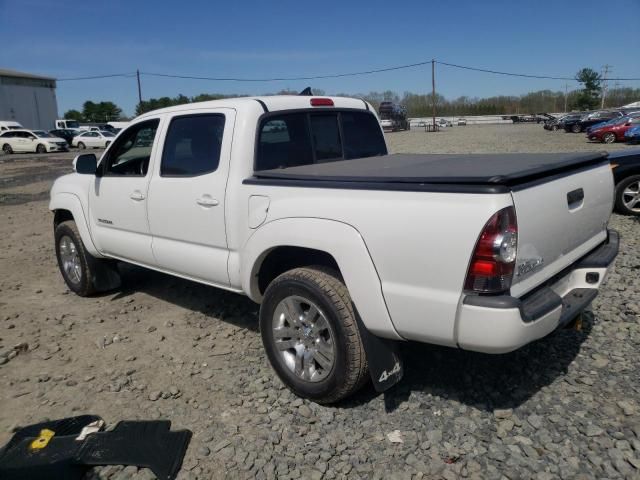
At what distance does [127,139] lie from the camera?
15.7ft

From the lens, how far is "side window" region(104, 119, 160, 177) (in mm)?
4590

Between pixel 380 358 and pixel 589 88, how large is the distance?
328 feet

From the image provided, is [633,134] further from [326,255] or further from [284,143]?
[326,255]

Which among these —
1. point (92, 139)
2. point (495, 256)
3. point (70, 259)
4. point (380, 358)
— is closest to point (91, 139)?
point (92, 139)

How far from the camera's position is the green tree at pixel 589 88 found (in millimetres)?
86250

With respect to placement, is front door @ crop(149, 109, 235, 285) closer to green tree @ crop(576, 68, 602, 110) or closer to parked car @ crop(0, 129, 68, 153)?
parked car @ crop(0, 129, 68, 153)

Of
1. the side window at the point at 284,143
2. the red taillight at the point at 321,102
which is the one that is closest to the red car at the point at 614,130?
the red taillight at the point at 321,102

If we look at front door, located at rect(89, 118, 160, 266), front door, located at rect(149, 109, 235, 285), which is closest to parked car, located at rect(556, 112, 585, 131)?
front door, located at rect(89, 118, 160, 266)

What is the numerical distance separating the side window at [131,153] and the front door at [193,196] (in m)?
0.48

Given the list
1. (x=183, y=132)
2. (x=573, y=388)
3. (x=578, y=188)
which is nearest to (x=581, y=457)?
(x=573, y=388)

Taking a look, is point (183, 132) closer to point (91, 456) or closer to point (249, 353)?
point (249, 353)

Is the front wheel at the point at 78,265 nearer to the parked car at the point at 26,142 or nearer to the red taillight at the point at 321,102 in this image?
the red taillight at the point at 321,102

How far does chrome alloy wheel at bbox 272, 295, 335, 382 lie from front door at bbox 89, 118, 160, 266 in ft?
5.55

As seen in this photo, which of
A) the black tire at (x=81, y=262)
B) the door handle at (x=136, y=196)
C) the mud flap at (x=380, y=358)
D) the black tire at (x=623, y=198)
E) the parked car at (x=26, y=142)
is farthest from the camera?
the parked car at (x=26, y=142)
